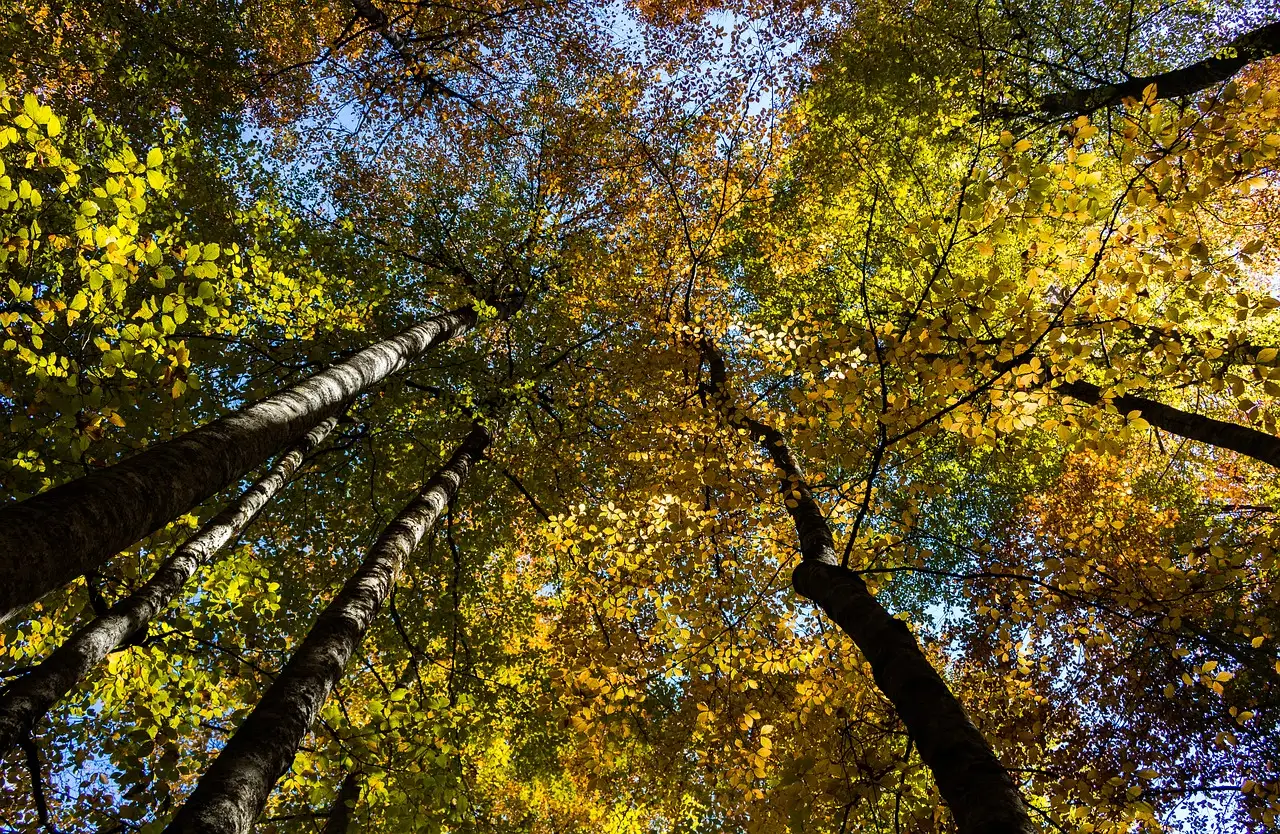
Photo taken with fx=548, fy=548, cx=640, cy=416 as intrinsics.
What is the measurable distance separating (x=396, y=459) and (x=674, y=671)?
6.56 meters

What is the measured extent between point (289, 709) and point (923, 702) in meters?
4.03

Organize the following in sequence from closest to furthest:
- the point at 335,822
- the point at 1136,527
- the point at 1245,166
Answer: the point at 1245,166, the point at 335,822, the point at 1136,527

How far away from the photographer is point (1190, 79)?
9289 millimetres

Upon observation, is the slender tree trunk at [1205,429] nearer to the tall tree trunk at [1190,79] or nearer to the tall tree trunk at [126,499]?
the tall tree trunk at [1190,79]

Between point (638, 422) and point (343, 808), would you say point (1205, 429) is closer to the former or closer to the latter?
point (638, 422)

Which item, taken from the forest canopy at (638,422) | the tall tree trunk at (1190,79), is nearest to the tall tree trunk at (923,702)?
the forest canopy at (638,422)

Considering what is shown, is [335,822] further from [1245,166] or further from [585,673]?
[1245,166]

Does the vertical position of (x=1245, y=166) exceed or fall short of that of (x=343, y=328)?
it falls short

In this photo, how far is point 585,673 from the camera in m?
5.52

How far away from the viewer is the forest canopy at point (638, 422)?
3.51 metres

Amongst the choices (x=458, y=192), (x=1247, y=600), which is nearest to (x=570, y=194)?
(x=458, y=192)

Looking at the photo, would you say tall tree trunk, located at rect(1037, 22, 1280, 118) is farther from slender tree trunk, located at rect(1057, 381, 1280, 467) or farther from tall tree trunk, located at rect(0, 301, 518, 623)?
tall tree trunk, located at rect(0, 301, 518, 623)

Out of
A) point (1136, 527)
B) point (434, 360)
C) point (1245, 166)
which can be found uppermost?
point (1136, 527)

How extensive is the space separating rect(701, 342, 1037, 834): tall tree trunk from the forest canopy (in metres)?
0.03
